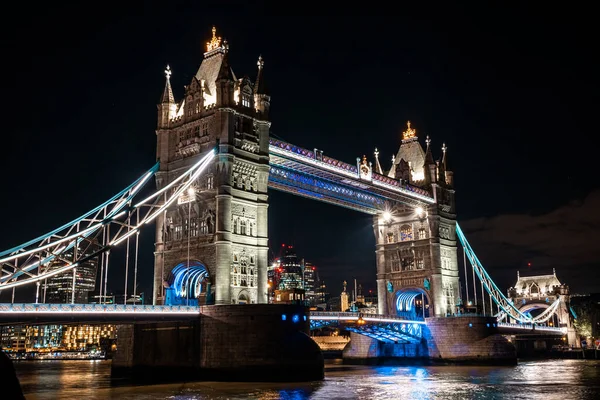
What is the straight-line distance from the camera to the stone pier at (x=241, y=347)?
4784 centimetres

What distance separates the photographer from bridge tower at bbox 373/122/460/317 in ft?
276

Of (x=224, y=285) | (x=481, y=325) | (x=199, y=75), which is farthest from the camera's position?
(x=481, y=325)

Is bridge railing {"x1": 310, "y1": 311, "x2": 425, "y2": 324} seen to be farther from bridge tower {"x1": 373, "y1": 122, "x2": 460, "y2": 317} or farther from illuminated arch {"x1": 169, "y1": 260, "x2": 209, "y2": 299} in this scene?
illuminated arch {"x1": 169, "y1": 260, "x2": 209, "y2": 299}

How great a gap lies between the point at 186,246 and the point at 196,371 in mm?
11585

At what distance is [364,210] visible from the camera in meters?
82.9

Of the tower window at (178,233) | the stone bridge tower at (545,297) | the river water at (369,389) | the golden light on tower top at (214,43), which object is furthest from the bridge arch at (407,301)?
the stone bridge tower at (545,297)

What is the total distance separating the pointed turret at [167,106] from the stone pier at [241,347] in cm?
1898

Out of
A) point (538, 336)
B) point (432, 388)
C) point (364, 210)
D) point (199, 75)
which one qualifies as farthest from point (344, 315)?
point (538, 336)

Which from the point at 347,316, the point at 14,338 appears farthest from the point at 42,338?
the point at 347,316

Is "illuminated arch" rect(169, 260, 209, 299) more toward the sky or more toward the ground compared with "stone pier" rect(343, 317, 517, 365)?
more toward the sky

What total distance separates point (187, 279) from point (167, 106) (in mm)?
15790

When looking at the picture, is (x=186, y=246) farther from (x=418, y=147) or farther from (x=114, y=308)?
(x=418, y=147)

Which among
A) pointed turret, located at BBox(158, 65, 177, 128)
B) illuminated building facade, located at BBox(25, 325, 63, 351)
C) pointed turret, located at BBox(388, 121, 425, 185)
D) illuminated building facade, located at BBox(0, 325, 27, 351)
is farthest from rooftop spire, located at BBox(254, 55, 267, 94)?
illuminated building facade, located at BBox(0, 325, 27, 351)

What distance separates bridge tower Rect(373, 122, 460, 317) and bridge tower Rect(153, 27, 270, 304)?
30.7 m
